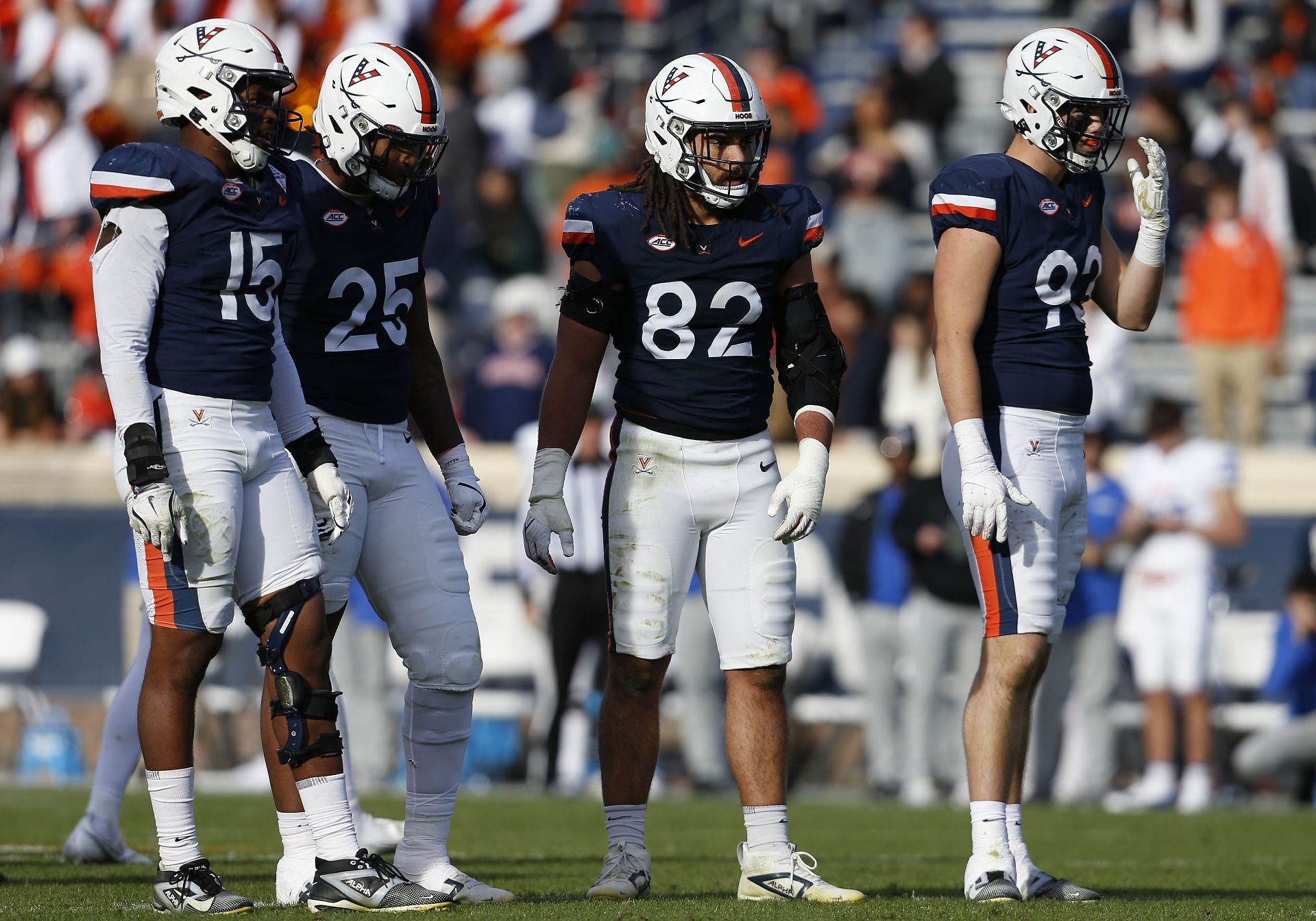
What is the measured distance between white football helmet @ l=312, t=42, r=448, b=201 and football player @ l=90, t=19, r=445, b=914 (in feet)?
0.61

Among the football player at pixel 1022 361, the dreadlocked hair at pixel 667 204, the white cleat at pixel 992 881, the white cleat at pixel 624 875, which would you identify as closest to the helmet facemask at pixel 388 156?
the dreadlocked hair at pixel 667 204

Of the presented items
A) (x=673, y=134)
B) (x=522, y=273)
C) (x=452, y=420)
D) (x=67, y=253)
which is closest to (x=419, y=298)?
(x=452, y=420)

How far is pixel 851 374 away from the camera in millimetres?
11719

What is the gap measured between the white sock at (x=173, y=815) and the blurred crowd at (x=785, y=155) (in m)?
7.14

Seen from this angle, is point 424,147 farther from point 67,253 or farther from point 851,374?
point 67,253

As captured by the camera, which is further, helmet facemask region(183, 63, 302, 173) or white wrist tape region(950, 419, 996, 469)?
white wrist tape region(950, 419, 996, 469)

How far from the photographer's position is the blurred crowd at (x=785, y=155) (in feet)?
39.0

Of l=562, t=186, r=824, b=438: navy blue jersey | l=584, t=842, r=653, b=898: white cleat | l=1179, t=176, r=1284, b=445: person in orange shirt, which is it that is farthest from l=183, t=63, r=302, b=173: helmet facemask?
l=1179, t=176, r=1284, b=445: person in orange shirt

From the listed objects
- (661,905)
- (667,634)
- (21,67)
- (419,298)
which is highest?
(21,67)

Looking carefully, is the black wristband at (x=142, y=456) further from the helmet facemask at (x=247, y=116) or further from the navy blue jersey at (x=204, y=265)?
the helmet facemask at (x=247, y=116)

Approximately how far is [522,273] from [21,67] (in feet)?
16.5

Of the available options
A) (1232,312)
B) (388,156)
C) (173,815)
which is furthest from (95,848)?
(1232,312)

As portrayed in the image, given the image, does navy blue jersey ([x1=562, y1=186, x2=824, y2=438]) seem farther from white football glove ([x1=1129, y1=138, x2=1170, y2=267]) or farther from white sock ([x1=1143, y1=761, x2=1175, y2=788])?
white sock ([x1=1143, y1=761, x2=1175, y2=788])

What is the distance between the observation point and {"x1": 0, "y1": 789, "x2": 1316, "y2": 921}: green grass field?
464 centimetres
